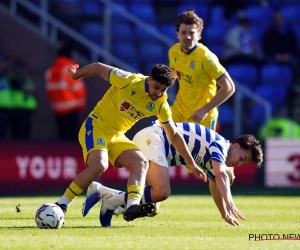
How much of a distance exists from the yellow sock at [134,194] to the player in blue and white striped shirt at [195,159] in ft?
0.85

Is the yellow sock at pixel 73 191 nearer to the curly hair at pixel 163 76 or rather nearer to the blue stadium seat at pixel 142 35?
the curly hair at pixel 163 76

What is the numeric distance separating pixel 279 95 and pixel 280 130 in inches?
57.6

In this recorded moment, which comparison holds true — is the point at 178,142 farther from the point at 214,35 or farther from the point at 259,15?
the point at 259,15

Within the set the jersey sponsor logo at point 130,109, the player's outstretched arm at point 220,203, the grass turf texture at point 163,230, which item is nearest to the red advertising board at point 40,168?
the grass turf texture at point 163,230

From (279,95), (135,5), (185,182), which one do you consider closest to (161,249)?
(185,182)

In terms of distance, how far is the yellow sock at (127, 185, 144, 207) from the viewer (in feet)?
28.0

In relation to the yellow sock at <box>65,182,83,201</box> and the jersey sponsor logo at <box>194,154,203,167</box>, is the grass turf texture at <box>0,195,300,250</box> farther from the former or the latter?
the jersey sponsor logo at <box>194,154,203,167</box>

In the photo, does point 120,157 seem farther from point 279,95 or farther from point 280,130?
point 279,95

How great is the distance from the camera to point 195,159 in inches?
369

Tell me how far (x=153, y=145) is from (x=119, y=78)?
0.94 m

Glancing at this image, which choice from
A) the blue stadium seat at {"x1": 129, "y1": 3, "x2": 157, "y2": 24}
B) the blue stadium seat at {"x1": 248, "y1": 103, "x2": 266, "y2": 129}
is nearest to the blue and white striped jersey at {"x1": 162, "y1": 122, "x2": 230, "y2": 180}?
the blue stadium seat at {"x1": 248, "y1": 103, "x2": 266, "y2": 129}

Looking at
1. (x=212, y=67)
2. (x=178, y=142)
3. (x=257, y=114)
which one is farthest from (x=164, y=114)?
(x=257, y=114)

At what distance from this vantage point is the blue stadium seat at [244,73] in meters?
18.4

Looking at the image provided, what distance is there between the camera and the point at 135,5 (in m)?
19.7
